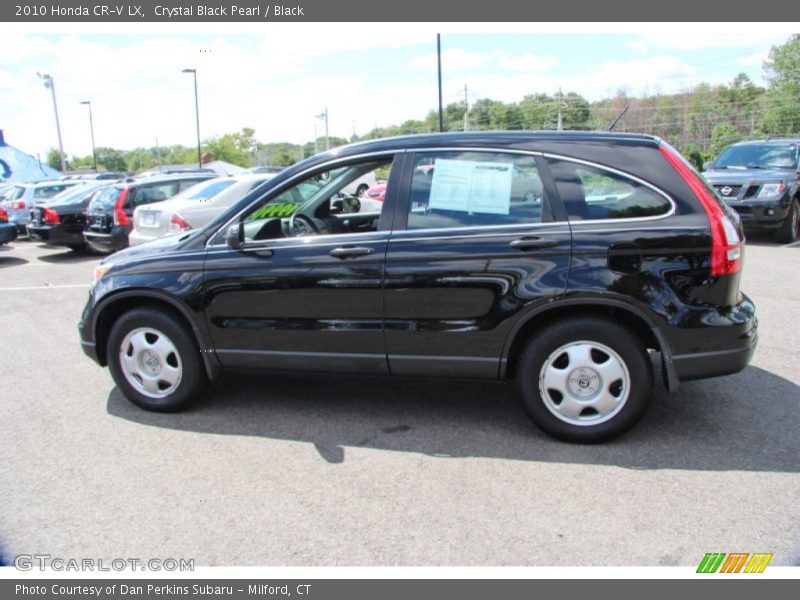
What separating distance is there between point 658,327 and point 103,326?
12.2ft

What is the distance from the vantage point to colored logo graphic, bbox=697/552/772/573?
2742 millimetres

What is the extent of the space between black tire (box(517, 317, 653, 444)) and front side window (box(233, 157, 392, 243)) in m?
1.31

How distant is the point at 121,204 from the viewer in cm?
1136

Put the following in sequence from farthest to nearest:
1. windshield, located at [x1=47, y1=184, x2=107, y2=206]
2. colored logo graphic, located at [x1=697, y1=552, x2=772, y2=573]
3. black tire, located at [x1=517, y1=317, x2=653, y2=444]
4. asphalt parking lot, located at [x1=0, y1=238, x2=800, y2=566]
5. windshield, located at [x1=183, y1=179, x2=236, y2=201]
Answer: windshield, located at [x1=47, y1=184, x2=107, y2=206], windshield, located at [x1=183, y1=179, x2=236, y2=201], black tire, located at [x1=517, y1=317, x2=653, y2=444], asphalt parking lot, located at [x1=0, y1=238, x2=800, y2=566], colored logo graphic, located at [x1=697, y1=552, x2=772, y2=573]

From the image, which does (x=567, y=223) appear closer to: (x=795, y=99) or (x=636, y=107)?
(x=795, y=99)

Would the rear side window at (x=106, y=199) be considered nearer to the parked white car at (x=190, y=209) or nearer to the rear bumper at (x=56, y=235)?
the rear bumper at (x=56, y=235)

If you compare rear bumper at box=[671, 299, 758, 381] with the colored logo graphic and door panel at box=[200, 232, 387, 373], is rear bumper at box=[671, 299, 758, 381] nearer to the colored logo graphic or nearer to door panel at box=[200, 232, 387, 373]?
the colored logo graphic

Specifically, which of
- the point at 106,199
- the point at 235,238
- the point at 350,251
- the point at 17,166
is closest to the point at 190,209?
the point at 106,199

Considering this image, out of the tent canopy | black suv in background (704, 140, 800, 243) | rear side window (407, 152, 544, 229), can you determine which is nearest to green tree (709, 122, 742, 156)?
black suv in background (704, 140, 800, 243)

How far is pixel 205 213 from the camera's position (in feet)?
30.1

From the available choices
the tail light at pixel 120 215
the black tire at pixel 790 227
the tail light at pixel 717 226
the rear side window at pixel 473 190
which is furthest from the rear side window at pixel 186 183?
the black tire at pixel 790 227

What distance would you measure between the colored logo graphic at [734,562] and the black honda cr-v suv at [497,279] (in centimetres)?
103

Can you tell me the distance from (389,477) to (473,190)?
175 cm

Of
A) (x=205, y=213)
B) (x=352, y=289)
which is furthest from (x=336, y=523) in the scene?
(x=205, y=213)
